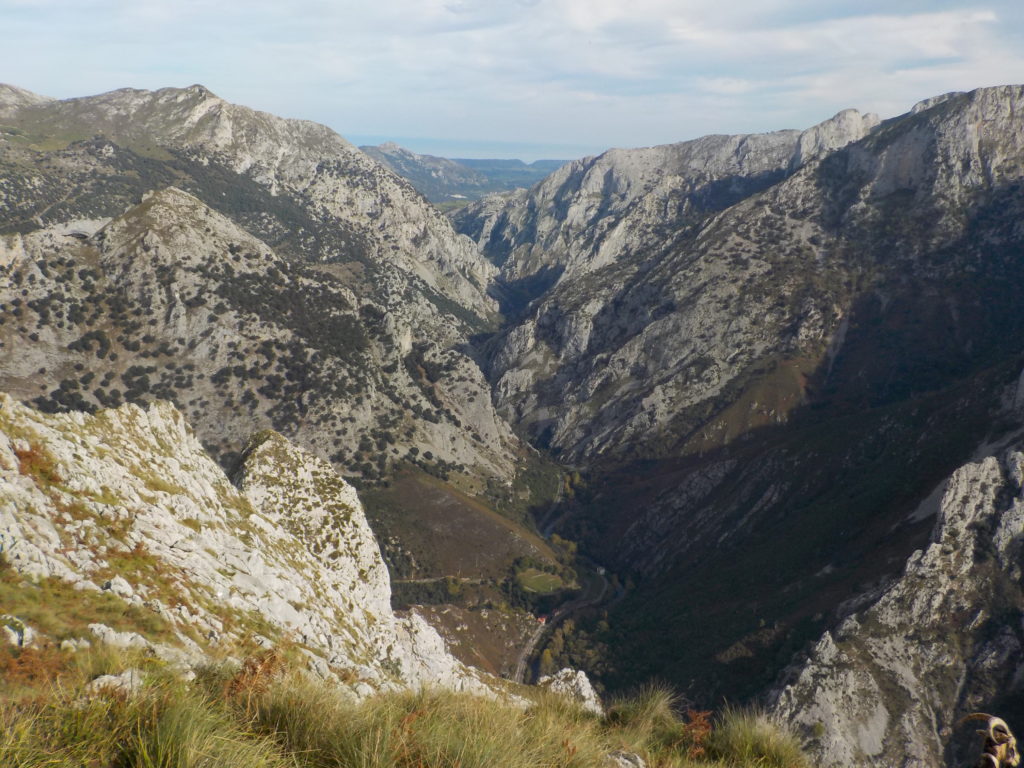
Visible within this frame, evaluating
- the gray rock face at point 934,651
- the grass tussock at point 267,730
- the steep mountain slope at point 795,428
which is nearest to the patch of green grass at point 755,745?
the grass tussock at point 267,730

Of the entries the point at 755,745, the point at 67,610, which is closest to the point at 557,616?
the point at 755,745

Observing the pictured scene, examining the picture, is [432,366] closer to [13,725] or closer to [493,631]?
[493,631]

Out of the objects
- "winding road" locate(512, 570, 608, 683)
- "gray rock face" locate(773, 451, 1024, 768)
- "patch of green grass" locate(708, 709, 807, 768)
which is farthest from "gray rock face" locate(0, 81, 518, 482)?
"patch of green grass" locate(708, 709, 807, 768)

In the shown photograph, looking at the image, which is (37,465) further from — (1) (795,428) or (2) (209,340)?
(1) (795,428)

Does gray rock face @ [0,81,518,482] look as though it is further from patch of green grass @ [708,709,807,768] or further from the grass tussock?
patch of green grass @ [708,709,807,768]

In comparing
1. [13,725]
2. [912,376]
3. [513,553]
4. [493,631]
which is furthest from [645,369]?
[13,725]

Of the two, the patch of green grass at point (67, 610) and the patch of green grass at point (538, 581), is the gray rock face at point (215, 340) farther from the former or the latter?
the patch of green grass at point (67, 610)
